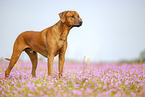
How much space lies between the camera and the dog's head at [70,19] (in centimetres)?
475

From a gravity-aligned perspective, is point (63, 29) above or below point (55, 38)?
above

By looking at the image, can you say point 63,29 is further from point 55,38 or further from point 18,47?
point 18,47

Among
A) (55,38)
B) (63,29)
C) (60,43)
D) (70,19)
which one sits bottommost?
(60,43)

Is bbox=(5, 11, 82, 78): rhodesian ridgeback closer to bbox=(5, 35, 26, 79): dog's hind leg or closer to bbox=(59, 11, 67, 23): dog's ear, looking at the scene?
bbox=(59, 11, 67, 23): dog's ear

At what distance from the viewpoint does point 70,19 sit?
4.79m

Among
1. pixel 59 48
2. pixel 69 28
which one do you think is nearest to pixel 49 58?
pixel 59 48

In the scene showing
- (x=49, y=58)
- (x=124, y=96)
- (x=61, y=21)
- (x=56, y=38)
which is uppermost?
(x=61, y=21)

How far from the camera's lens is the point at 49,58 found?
16.1 ft

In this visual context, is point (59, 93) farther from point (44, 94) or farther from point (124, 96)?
point (124, 96)

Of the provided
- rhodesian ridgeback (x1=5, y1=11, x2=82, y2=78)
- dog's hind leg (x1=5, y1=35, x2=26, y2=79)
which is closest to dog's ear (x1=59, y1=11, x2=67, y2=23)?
rhodesian ridgeback (x1=5, y1=11, x2=82, y2=78)

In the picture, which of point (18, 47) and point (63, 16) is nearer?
point (63, 16)

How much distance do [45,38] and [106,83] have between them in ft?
6.97

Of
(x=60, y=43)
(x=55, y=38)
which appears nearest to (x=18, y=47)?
(x=55, y=38)

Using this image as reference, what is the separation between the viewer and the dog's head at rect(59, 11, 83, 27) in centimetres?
475
